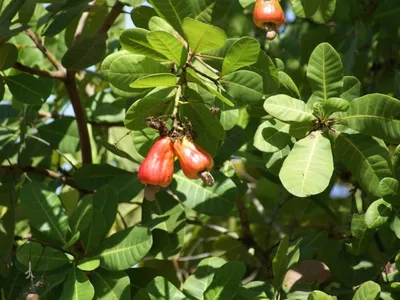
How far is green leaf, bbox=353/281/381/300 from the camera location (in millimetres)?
1703

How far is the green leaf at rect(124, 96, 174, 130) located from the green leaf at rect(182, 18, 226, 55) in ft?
0.43

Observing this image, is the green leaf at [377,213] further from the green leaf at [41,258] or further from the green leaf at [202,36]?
the green leaf at [41,258]

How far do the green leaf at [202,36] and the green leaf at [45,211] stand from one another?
0.60m

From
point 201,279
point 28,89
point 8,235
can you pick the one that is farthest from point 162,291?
point 28,89

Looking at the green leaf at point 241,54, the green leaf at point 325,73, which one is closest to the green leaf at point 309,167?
the green leaf at point 325,73

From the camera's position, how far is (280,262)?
1861 millimetres

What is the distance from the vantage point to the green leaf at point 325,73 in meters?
1.79

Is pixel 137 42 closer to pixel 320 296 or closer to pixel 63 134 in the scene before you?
pixel 320 296

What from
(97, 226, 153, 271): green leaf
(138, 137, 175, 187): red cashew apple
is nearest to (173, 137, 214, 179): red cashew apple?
(138, 137, 175, 187): red cashew apple

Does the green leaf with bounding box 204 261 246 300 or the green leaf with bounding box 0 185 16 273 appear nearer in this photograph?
the green leaf with bounding box 204 261 246 300

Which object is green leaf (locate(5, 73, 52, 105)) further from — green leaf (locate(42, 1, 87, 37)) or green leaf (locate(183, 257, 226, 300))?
green leaf (locate(183, 257, 226, 300))

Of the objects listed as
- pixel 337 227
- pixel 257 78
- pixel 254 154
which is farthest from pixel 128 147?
pixel 257 78

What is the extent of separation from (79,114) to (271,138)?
70 centimetres

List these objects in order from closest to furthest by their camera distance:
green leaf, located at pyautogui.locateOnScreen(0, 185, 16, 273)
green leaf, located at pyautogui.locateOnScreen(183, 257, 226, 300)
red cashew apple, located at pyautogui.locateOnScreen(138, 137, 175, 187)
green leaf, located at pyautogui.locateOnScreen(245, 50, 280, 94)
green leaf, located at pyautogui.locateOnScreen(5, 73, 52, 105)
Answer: red cashew apple, located at pyautogui.locateOnScreen(138, 137, 175, 187) → green leaf, located at pyautogui.locateOnScreen(245, 50, 280, 94) → green leaf, located at pyautogui.locateOnScreen(183, 257, 226, 300) → green leaf, located at pyautogui.locateOnScreen(0, 185, 16, 273) → green leaf, located at pyautogui.locateOnScreen(5, 73, 52, 105)
